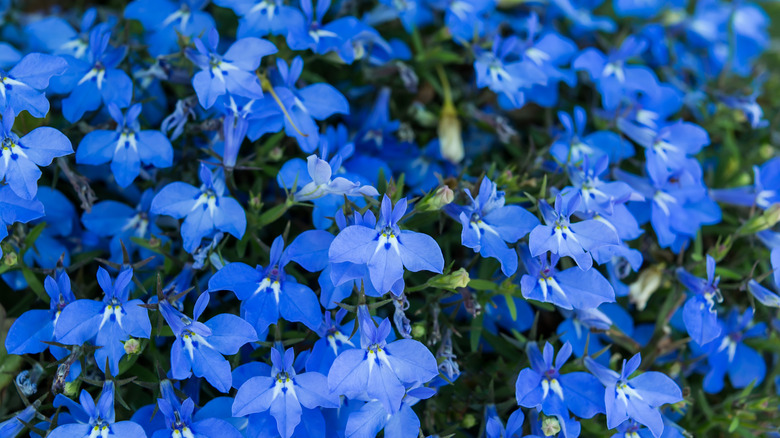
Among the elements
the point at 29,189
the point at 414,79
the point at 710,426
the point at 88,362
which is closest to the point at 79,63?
the point at 29,189

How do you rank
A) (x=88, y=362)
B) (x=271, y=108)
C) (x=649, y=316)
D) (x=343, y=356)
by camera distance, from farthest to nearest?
(x=649, y=316)
(x=271, y=108)
(x=88, y=362)
(x=343, y=356)

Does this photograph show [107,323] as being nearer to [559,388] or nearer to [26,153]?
[26,153]

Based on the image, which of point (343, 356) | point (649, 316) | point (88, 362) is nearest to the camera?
point (343, 356)

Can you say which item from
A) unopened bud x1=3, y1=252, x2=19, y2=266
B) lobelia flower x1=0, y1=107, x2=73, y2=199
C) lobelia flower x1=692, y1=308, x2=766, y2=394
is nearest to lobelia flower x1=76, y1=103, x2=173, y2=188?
lobelia flower x1=0, y1=107, x2=73, y2=199

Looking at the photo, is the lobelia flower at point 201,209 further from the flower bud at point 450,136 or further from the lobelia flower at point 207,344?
the flower bud at point 450,136

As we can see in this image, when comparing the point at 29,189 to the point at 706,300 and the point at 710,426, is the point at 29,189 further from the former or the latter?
the point at 710,426

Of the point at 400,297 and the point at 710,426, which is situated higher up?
the point at 400,297

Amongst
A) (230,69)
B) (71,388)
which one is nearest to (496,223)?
(230,69)

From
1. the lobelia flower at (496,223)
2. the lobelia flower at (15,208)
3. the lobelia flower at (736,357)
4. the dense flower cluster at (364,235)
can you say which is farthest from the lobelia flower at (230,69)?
the lobelia flower at (736,357)
